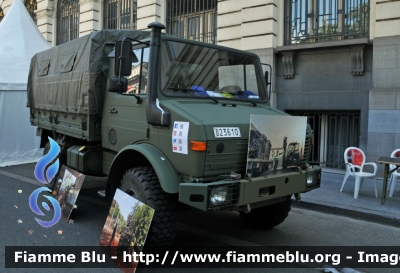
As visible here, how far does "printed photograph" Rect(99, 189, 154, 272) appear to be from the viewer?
3617 mm

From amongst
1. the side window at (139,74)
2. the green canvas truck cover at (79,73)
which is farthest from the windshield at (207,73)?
the green canvas truck cover at (79,73)

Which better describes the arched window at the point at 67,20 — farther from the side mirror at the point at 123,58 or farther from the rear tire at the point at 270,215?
the rear tire at the point at 270,215

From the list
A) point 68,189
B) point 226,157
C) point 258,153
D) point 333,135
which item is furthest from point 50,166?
point 333,135

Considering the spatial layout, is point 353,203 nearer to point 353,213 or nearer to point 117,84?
point 353,213

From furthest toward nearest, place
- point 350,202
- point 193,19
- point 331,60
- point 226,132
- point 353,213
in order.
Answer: point 193,19 < point 331,60 < point 350,202 < point 353,213 < point 226,132

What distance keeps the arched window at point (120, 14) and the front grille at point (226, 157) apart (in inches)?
449

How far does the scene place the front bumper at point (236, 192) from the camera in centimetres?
351

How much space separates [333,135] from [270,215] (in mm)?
5370

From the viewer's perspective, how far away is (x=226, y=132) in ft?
12.4

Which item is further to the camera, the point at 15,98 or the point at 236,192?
the point at 15,98

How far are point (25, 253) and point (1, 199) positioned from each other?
111 inches

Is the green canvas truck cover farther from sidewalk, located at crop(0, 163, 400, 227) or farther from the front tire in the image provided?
Answer: sidewalk, located at crop(0, 163, 400, 227)

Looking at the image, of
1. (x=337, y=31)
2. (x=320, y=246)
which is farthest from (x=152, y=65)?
(x=337, y=31)

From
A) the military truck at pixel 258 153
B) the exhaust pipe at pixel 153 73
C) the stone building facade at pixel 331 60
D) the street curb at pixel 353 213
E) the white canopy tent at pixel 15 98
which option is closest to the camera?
the military truck at pixel 258 153
